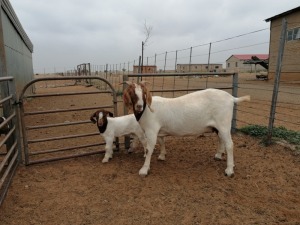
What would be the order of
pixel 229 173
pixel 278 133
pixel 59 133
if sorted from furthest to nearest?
pixel 59 133
pixel 278 133
pixel 229 173

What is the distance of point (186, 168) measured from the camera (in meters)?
4.45

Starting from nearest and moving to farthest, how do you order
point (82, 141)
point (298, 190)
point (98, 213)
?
point (98, 213) < point (298, 190) < point (82, 141)

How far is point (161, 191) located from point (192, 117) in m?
1.21

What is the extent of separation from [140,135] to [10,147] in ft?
6.73

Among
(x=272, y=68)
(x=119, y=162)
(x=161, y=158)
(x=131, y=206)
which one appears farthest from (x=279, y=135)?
(x=272, y=68)

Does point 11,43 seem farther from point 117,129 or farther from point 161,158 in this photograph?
point 161,158

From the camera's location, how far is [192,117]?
4238mm

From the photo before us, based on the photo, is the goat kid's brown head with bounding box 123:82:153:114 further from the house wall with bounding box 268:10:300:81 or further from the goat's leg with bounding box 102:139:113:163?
the house wall with bounding box 268:10:300:81

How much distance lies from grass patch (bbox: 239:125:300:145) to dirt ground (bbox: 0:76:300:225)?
1.20 ft

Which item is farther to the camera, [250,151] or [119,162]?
[250,151]

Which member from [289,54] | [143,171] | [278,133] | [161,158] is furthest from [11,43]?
[289,54]

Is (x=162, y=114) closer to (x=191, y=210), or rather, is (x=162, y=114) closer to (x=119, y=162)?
(x=119, y=162)

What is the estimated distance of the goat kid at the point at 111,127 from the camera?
4738mm

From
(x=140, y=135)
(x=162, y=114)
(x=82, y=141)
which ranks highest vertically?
(x=162, y=114)
